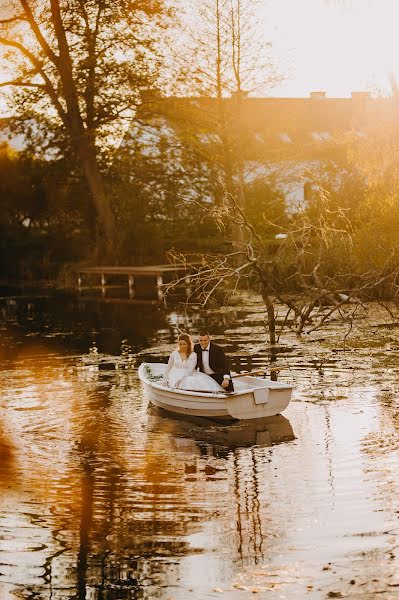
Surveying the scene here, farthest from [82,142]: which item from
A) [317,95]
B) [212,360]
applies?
[317,95]

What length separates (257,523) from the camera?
1033 cm

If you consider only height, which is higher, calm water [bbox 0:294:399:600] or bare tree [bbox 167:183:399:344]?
bare tree [bbox 167:183:399:344]

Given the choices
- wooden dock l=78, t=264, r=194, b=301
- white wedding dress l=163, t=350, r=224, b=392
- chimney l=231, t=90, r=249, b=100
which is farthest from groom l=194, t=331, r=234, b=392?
chimney l=231, t=90, r=249, b=100

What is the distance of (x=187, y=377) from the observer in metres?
16.3

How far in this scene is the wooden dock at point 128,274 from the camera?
4191cm

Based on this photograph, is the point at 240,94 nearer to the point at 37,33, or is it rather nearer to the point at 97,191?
the point at 97,191

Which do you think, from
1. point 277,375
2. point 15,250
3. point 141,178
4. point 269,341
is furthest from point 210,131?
point 277,375

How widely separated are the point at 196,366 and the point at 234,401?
1497mm

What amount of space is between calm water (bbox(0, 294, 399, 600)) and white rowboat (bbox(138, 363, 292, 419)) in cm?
20

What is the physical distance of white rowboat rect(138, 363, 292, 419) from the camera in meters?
15.3

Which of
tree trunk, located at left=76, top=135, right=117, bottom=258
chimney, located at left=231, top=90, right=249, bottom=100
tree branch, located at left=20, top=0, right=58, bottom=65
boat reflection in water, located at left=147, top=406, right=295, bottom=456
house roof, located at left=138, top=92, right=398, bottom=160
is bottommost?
boat reflection in water, located at left=147, top=406, right=295, bottom=456

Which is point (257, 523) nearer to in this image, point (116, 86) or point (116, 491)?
point (116, 491)

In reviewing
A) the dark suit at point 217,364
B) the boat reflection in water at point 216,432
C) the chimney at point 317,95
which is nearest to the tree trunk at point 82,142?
the dark suit at point 217,364

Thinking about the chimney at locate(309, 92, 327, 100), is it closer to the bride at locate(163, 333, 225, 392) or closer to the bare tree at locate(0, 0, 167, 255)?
the bare tree at locate(0, 0, 167, 255)
